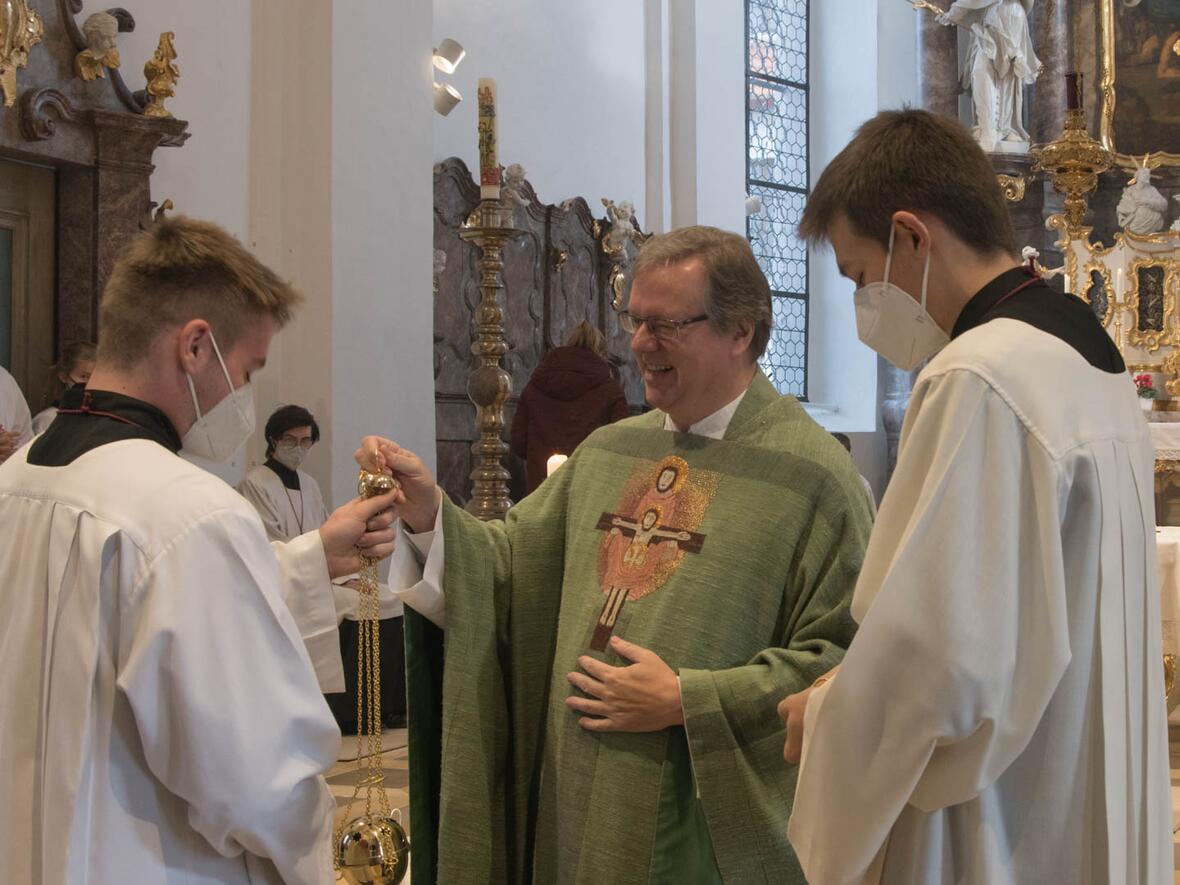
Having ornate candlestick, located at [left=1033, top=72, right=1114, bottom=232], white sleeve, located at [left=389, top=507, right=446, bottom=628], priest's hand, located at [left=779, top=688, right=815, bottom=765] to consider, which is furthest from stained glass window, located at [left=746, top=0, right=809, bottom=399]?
priest's hand, located at [left=779, top=688, right=815, bottom=765]

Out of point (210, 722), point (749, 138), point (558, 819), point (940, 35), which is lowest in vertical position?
point (558, 819)

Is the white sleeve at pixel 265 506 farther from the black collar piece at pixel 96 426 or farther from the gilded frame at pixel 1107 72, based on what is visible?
the gilded frame at pixel 1107 72

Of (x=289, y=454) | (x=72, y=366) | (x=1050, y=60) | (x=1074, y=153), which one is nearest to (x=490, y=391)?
(x=289, y=454)

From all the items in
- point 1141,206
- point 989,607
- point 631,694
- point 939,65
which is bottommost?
point 631,694

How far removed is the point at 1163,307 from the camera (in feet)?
36.6

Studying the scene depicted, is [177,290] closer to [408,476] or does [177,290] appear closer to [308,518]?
[408,476]

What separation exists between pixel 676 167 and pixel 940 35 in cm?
406

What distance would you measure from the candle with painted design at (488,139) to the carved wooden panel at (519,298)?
10.6 ft

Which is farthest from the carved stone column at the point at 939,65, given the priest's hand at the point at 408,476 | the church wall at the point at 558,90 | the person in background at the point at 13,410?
the priest's hand at the point at 408,476

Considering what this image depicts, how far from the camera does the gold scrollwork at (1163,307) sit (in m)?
11.1

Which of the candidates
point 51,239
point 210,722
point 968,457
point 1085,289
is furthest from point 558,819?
point 1085,289

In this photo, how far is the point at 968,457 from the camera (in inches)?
65.9

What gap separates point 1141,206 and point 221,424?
11.8m

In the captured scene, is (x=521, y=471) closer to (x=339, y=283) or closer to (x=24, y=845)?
(x=339, y=283)
